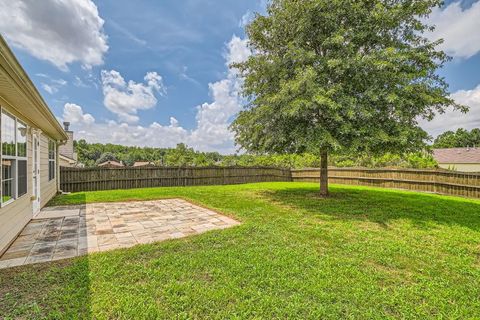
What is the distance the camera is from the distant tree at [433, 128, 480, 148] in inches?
2034

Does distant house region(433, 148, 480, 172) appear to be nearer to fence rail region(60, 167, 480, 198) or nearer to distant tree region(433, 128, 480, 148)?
fence rail region(60, 167, 480, 198)

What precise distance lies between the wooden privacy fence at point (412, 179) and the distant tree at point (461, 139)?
174 ft

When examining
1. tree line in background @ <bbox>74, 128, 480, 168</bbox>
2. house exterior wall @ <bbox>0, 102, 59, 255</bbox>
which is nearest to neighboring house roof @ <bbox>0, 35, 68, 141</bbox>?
house exterior wall @ <bbox>0, 102, 59, 255</bbox>

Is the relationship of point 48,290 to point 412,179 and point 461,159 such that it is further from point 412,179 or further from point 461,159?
point 461,159

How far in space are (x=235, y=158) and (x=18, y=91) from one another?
32.6 metres

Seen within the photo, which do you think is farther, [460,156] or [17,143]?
[460,156]

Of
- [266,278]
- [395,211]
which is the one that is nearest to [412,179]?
[395,211]

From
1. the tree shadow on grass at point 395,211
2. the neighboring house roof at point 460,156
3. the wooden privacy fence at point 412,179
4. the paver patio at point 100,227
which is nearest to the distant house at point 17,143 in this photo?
the paver patio at point 100,227

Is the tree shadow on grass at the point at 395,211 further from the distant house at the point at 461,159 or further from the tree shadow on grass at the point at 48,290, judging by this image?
the distant house at the point at 461,159

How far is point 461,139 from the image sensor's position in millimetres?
51938

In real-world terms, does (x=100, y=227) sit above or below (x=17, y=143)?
below

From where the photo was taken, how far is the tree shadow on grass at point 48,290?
210 cm

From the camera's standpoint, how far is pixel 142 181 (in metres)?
12.1

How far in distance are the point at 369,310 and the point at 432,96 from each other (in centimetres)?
650
